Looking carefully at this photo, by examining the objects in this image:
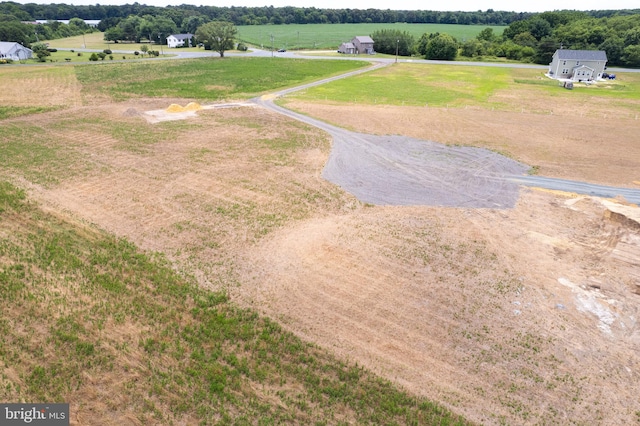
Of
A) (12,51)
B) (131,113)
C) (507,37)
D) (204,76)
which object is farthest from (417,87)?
(12,51)

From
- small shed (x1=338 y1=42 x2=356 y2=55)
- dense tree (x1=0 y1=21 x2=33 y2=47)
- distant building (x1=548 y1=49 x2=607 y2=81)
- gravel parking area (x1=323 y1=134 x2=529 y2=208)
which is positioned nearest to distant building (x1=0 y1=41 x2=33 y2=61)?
dense tree (x1=0 y1=21 x2=33 y2=47)

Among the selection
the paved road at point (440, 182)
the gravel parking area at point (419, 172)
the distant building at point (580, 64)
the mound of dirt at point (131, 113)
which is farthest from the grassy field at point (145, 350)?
the distant building at point (580, 64)

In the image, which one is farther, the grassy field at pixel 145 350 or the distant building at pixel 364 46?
the distant building at pixel 364 46


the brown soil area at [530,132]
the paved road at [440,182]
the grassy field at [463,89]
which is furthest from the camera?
the grassy field at [463,89]

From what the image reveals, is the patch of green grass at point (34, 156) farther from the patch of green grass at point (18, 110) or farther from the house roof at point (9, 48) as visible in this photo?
the house roof at point (9, 48)

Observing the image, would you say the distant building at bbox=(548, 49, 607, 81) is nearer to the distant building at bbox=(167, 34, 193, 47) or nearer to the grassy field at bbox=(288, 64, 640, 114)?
the grassy field at bbox=(288, 64, 640, 114)

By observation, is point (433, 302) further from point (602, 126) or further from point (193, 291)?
point (602, 126)

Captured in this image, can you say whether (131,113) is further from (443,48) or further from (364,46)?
(364,46)
